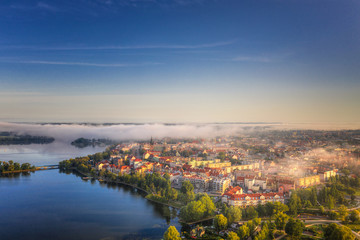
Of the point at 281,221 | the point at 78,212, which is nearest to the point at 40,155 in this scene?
the point at 78,212

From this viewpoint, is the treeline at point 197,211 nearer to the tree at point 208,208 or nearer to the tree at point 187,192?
the tree at point 208,208

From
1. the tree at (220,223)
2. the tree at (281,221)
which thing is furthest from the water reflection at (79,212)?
the tree at (281,221)

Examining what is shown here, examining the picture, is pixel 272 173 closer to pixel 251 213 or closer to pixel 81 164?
pixel 251 213

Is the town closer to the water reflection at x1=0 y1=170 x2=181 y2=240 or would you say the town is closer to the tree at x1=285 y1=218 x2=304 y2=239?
the tree at x1=285 y1=218 x2=304 y2=239

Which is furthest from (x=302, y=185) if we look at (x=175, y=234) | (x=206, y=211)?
(x=175, y=234)

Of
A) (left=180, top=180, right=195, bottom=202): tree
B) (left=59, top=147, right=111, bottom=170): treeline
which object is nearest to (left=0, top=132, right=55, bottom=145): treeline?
(left=59, top=147, right=111, bottom=170): treeline

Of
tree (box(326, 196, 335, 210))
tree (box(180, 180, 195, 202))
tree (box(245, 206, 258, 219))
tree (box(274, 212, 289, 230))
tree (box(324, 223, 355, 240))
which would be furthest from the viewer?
tree (box(180, 180, 195, 202))

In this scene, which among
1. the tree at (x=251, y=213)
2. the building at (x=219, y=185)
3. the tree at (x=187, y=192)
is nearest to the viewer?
the tree at (x=251, y=213)
